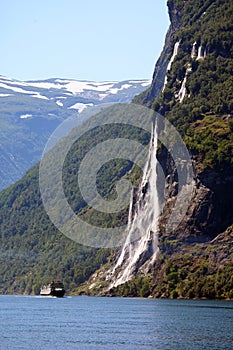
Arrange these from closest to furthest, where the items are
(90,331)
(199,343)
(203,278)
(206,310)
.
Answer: (199,343), (90,331), (206,310), (203,278)

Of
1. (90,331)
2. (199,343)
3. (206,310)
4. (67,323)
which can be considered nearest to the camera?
(199,343)

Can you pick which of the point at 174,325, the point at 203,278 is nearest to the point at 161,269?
the point at 203,278

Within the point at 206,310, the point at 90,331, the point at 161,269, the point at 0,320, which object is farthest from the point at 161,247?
the point at 90,331


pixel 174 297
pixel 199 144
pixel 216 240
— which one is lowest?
pixel 174 297

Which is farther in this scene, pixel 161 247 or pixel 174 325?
pixel 161 247

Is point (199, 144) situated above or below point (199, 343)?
above

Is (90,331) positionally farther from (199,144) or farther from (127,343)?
(199,144)
